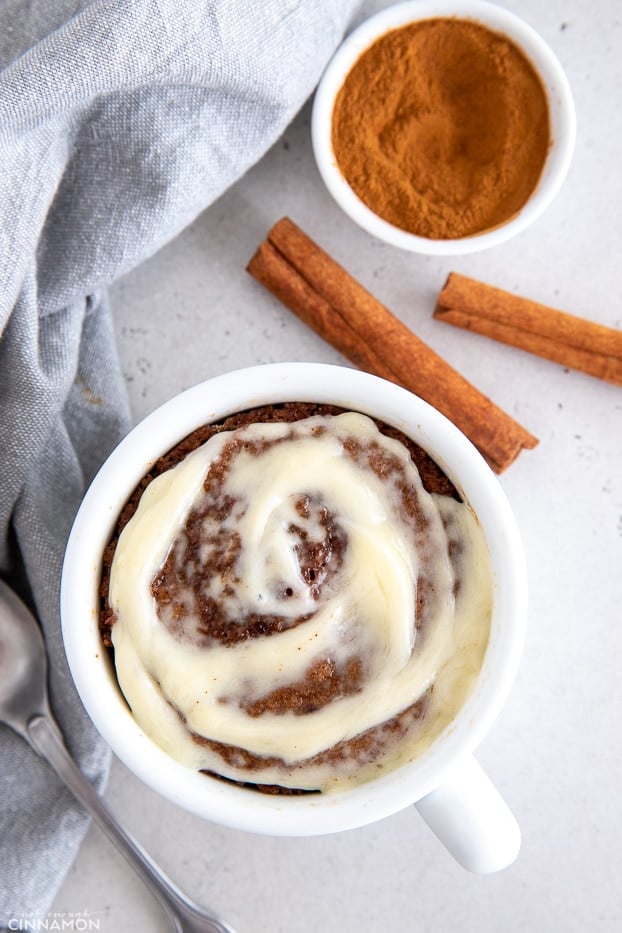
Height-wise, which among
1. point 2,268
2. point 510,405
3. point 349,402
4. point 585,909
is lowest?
point 585,909

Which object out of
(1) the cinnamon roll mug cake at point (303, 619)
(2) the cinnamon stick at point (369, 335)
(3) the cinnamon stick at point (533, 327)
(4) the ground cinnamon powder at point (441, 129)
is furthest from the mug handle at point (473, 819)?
(4) the ground cinnamon powder at point (441, 129)

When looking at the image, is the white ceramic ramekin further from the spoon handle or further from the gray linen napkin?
the spoon handle

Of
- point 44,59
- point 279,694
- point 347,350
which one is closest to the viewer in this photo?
point 279,694

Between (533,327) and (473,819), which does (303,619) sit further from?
(533,327)

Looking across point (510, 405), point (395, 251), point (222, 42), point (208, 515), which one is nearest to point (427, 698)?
point (208, 515)

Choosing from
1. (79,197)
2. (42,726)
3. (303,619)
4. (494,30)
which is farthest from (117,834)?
(494,30)

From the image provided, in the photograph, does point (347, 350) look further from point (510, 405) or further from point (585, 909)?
point (585, 909)
